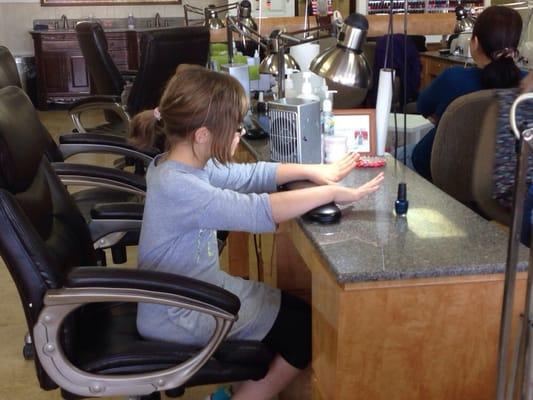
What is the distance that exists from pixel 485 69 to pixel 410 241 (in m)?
1.46

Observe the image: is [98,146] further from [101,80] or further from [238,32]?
[101,80]

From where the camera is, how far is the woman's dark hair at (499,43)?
8.46ft

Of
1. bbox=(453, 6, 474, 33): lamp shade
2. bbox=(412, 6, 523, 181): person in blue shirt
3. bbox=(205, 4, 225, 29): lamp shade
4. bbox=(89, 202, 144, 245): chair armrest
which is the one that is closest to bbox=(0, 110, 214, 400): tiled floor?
bbox=(89, 202, 144, 245): chair armrest

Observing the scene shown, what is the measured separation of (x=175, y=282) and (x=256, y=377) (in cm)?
32

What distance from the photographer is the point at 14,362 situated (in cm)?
243

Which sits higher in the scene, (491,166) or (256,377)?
(491,166)

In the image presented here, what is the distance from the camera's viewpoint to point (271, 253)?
2.25m

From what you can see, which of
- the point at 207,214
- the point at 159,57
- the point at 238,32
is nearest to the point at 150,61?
the point at 159,57

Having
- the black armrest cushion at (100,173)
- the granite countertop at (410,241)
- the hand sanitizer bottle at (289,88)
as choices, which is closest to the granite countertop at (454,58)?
the hand sanitizer bottle at (289,88)

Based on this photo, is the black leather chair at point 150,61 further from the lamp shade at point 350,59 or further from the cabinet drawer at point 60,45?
the cabinet drawer at point 60,45

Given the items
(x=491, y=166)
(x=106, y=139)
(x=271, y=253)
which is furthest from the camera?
(x=106, y=139)

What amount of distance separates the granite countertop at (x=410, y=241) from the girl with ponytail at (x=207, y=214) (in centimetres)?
7

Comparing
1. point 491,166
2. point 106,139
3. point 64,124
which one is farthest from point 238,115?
point 64,124

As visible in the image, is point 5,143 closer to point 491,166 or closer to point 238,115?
point 238,115
